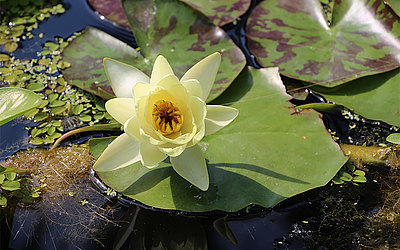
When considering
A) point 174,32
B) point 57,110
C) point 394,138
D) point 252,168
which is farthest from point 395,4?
point 57,110

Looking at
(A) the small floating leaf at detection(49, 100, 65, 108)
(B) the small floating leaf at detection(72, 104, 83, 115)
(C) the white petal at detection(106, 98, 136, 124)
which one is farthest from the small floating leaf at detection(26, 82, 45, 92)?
(C) the white petal at detection(106, 98, 136, 124)

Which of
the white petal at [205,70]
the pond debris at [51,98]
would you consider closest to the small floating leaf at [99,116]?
the pond debris at [51,98]

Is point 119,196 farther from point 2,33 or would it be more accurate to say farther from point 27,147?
point 2,33

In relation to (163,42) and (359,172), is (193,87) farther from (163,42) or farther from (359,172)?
(359,172)

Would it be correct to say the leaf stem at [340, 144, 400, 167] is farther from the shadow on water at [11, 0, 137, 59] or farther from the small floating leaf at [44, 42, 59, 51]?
the small floating leaf at [44, 42, 59, 51]

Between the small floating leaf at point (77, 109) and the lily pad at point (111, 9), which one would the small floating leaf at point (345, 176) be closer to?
the small floating leaf at point (77, 109)
